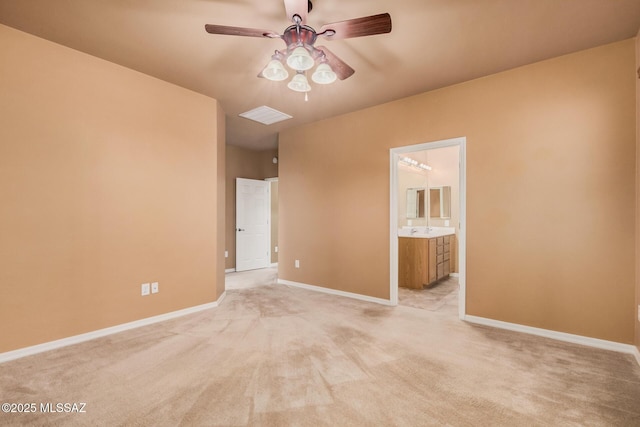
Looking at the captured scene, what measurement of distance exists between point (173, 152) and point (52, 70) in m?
1.21

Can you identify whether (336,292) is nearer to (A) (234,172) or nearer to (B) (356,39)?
(B) (356,39)

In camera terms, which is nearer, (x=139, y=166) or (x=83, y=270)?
(x=83, y=270)

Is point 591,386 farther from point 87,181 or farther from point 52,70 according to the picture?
point 52,70

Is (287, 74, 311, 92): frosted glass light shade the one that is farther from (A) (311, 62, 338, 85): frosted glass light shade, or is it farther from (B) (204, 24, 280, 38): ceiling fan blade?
(B) (204, 24, 280, 38): ceiling fan blade

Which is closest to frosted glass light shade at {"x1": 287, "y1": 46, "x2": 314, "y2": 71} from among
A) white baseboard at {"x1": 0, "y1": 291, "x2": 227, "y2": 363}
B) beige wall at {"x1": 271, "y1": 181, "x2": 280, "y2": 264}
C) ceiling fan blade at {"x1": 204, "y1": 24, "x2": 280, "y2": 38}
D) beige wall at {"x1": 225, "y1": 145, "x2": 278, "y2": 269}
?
ceiling fan blade at {"x1": 204, "y1": 24, "x2": 280, "y2": 38}

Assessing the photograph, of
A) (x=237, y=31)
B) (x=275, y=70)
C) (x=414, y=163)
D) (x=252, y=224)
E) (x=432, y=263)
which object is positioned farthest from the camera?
(x=252, y=224)

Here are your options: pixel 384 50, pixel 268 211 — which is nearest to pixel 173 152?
pixel 384 50

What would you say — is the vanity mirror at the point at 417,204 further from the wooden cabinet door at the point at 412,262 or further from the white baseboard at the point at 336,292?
the white baseboard at the point at 336,292

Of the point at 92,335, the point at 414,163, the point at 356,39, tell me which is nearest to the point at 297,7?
the point at 356,39

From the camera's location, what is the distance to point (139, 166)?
3.16 m

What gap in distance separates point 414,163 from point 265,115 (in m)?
3.09

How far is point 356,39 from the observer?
253 cm

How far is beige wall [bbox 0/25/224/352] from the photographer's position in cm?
244

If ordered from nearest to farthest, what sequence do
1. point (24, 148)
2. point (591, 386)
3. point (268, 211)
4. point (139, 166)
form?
point (591, 386) → point (24, 148) → point (139, 166) → point (268, 211)
